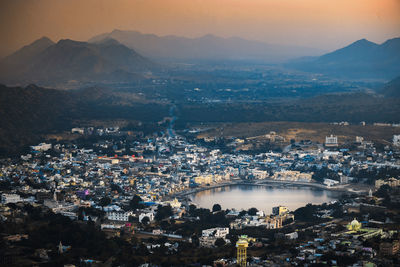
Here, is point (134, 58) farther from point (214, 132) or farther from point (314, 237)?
point (314, 237)

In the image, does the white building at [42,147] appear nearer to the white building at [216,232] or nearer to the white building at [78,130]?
the white building at [78,130]

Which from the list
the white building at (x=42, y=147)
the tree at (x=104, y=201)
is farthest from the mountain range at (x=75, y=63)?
the tree at (x=104, y=201)

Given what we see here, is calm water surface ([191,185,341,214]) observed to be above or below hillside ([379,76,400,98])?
below

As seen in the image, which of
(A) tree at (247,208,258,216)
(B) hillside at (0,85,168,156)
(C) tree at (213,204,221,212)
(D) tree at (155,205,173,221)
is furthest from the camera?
(B) hillside at (0,85,168,156)

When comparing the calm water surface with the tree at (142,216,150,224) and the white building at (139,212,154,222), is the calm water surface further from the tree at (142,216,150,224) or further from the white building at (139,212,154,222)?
the tree at (142,216,150,224)

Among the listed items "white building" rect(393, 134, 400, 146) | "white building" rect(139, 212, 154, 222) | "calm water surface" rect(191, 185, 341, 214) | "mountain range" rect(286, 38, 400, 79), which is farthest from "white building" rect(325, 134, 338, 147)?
"mountain range" rect(286, 38, 400, 79)

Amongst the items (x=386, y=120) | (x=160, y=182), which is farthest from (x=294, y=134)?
(x=160, y=182)
